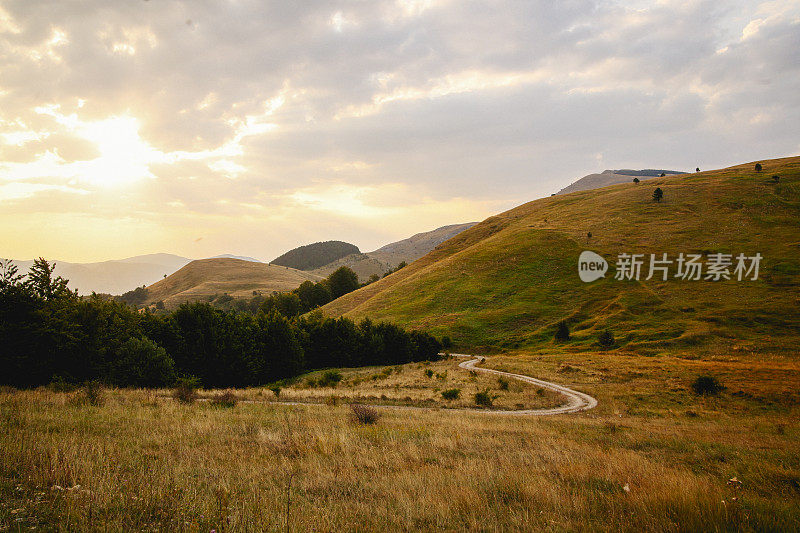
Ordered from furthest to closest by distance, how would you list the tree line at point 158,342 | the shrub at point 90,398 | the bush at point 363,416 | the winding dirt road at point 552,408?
the winding dirt road at point 552,408
the tree line at point 158,342
the bush at point 363,416
the shrub at point 90,398

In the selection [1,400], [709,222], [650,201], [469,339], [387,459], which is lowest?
[469,339]

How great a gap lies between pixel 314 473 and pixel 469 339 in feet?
235

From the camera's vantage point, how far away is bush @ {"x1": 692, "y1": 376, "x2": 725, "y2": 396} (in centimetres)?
3278

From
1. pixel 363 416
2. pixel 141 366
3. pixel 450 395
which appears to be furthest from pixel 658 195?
pixel 141 366

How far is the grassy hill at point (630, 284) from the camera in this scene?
63000 mm

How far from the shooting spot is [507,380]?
3794 centimetres

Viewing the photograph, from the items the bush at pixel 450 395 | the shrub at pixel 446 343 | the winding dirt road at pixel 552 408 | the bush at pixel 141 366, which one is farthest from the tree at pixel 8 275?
the shrub at pixel 446 343

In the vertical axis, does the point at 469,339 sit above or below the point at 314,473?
below

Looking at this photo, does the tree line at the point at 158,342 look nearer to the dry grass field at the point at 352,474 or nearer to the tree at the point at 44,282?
the tree at the point at 44,282

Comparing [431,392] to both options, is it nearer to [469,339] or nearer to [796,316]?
[469,339]

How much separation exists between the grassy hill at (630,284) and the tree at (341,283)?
19.0m

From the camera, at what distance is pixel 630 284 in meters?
83.5

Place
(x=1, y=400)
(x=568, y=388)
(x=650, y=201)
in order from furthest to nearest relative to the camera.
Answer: (x=650, y=201) < (x=568, y=388) < (x=1, y=400)

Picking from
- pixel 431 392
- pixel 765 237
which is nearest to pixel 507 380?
pixel 431 392
